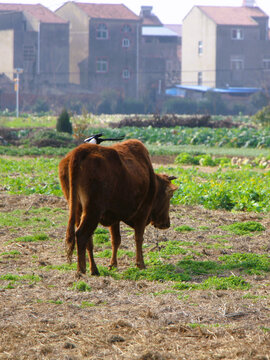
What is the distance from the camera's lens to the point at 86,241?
7.84 meters

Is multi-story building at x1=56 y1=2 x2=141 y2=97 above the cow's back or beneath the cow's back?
above

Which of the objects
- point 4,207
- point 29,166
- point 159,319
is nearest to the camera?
point 159,319

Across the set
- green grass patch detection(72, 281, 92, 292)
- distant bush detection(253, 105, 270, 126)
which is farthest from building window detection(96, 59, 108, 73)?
green grass patch detection(72, 281, 92, 292)

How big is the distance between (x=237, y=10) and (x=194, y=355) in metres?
78.8

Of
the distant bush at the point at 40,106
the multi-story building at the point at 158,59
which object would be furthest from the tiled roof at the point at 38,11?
the multi-story building at the point at 158,59

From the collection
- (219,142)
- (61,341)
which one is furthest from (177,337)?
(219,142)

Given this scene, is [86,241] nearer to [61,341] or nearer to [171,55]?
[61,341]

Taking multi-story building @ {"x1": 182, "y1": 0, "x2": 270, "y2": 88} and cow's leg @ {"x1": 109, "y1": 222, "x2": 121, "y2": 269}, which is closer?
cow's leg @ {"x1": 109, "y1": 222, "x2": 121, "y2": 269}

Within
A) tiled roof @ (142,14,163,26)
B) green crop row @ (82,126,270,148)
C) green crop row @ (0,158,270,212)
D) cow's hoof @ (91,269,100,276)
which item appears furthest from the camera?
tiled roof @ (142,14,163,26)

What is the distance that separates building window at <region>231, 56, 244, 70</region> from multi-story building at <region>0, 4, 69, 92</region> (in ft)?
64.3

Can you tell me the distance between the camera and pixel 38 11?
74062 mm

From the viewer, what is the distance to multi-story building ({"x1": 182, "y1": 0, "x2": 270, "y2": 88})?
247ft

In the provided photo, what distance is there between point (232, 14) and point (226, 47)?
543 cm

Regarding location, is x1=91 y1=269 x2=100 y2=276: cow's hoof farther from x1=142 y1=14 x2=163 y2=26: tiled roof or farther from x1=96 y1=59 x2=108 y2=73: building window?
x1=142 y1=14 x2=163 y2=26: tiled roof
